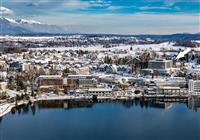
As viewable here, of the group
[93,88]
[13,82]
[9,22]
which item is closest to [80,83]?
[93,88]

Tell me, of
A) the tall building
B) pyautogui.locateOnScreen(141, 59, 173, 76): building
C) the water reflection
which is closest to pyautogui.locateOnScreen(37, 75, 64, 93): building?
the water reflection

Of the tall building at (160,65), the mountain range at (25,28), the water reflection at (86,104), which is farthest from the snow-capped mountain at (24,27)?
the water reflection at (86,104)

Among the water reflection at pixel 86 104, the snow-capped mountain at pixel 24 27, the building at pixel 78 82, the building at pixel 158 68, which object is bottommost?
the water reflection at pixel 86 104

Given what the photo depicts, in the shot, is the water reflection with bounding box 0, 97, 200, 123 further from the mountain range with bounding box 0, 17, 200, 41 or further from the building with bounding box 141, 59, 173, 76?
the mountain range with bounding box 0, 17, 200, 41

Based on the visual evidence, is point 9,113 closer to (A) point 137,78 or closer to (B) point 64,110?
(B) point 64,110

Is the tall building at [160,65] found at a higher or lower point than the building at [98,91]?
higher

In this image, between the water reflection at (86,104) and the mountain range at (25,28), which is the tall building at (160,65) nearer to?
the water reflection at (86,104)

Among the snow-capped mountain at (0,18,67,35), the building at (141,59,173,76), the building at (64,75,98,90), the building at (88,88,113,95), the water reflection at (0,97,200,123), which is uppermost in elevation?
the snow-capped mountain at (0,18,67,35)

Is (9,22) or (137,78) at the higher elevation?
(9,22)
